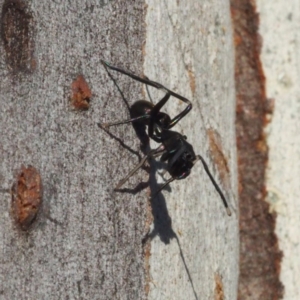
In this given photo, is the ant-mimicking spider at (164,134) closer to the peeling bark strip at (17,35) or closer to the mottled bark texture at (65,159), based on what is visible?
the mottled bark texture at (65,159)

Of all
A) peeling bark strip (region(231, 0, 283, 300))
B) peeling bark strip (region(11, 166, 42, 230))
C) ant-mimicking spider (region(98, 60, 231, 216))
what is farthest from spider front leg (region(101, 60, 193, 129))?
peeling bark strip (region(231, 0, 283, 300))

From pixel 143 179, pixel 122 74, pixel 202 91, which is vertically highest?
pixel 202 91

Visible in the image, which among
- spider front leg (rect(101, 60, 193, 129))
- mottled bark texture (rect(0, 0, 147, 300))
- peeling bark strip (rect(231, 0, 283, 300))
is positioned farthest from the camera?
peeling bark strip (rect(231, 0, 283, 300))

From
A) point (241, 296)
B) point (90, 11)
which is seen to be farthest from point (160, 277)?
point (241, 296)

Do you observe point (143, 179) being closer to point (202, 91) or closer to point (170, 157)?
point (170, 157)

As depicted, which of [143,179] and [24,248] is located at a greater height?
[143,179]

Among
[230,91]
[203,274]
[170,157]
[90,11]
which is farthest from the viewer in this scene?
[230,91]

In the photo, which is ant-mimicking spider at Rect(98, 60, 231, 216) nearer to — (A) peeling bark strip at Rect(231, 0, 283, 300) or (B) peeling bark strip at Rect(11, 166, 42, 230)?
(B) peeling bark strip at Rect(11, 166, 42, 230)
